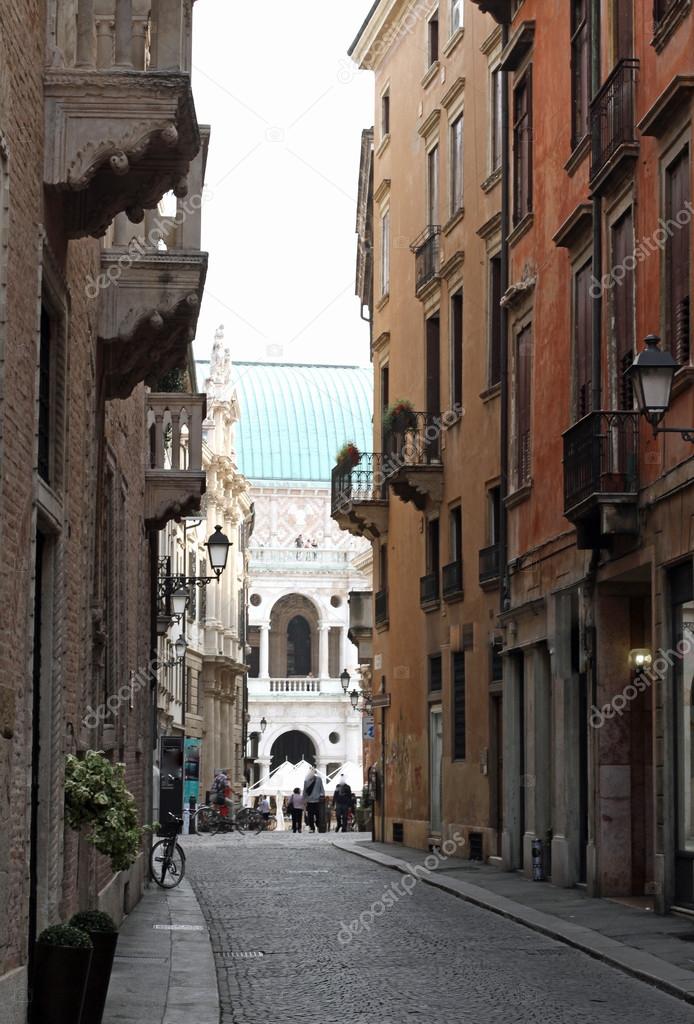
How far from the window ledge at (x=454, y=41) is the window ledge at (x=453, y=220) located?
3.07 m

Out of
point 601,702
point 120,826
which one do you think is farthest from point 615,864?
point 120,826

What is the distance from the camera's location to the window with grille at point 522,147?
2697 centimetres

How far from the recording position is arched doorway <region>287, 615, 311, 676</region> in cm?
12050

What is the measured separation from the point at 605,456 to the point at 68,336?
9.48 m

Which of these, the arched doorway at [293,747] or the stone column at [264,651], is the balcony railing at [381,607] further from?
the stone column at [264,651]

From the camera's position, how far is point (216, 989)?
1380 cm

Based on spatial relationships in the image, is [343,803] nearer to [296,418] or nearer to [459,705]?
[459,705]

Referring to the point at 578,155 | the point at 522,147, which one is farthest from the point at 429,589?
the point at 578,155

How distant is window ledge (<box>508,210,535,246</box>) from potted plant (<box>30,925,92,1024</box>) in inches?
694

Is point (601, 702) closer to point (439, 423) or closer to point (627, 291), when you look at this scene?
point (627, 291)

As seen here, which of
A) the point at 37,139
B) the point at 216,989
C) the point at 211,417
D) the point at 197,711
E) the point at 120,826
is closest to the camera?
the point at 37,139

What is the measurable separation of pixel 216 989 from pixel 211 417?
67.6 meters

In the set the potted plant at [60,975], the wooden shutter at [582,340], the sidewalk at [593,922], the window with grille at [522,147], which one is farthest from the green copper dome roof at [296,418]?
the potted plant at [60,975]

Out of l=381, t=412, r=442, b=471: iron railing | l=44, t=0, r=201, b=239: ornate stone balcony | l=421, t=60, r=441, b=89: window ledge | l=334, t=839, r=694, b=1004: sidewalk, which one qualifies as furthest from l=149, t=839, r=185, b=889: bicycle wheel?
l=421, t=60, r=441, b=89: window ledge
